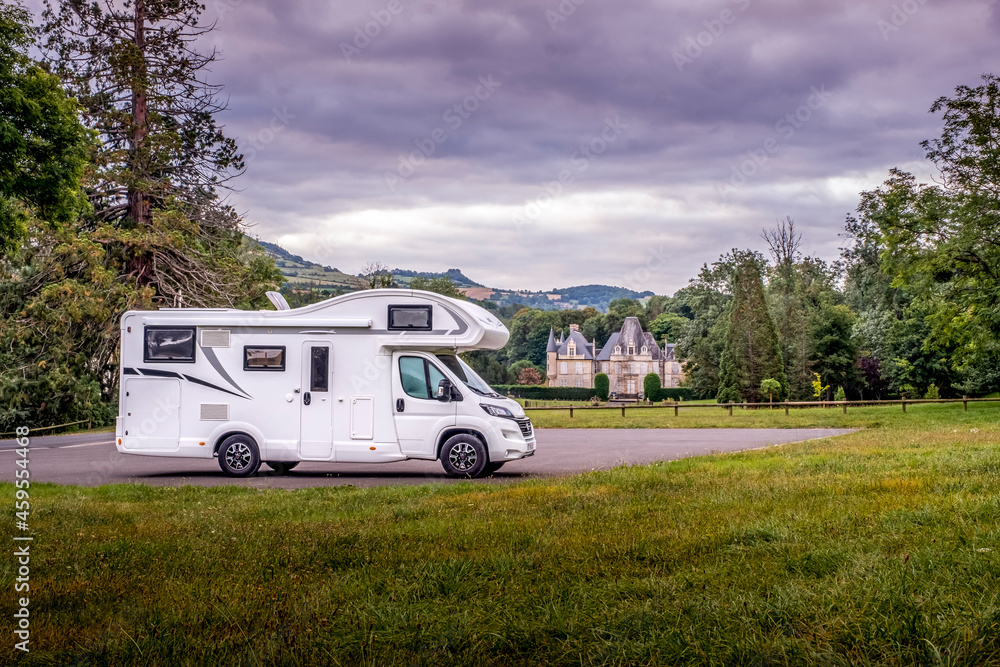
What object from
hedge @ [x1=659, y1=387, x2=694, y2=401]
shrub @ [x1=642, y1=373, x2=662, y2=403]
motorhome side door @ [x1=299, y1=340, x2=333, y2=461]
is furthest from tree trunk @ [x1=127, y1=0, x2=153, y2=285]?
hedge @ [x1=659, y1=387, x2=694, y2=401]

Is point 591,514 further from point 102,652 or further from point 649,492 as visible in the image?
point 102,652

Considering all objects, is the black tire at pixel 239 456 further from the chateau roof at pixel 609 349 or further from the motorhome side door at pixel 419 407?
the chateau roof at pixel 609 349

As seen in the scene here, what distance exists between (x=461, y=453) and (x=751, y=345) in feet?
134

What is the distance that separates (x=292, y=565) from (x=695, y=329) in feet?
219

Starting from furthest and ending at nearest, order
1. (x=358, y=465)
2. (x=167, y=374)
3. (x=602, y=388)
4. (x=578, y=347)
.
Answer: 1. (x=578, y=347)
2. (x=602, y=388)
3. (x=358, y=465)
4. (x=167, y=374)

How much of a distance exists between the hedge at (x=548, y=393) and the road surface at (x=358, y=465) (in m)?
58.6

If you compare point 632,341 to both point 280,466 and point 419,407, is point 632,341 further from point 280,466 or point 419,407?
point 419,407

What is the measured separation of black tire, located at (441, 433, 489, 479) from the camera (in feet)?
42.5

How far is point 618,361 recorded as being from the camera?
113m

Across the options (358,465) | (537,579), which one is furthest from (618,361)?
(537,579)

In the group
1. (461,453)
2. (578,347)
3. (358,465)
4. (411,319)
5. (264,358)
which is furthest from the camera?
(578,347)

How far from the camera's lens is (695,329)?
69688 mm

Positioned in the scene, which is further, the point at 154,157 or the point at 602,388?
the point at 602,388

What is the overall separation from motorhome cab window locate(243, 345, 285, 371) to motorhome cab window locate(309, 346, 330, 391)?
0.55 metres
